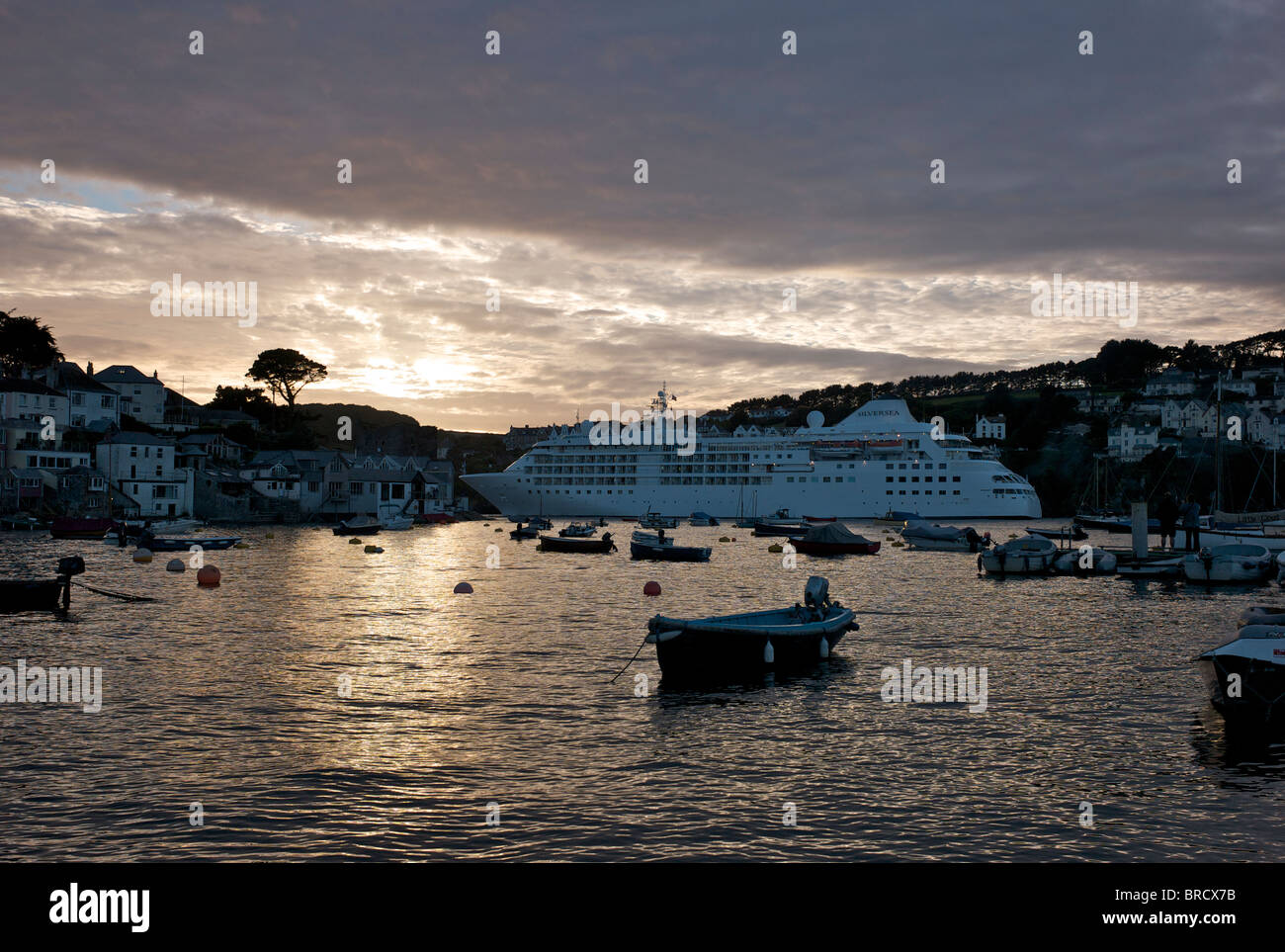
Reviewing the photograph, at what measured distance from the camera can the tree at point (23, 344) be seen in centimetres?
12631

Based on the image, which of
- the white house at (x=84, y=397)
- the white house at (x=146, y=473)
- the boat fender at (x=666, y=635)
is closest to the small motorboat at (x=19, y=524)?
the white house at (x=146, y=473)

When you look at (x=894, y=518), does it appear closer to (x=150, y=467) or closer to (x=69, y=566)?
(x=150, y=467)

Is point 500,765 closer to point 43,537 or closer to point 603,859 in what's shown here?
point 603,859

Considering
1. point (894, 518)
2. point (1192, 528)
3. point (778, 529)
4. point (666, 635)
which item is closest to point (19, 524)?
point (778, 529)

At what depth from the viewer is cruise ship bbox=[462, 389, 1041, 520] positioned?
15125 cm

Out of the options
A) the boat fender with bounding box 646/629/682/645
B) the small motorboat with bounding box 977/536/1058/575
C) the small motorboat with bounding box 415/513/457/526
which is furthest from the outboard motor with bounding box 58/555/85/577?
the small motorboat with bounding box 415/513/457/526

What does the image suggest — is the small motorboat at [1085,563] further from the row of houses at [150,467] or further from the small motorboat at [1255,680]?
the row of houses at [150,467]

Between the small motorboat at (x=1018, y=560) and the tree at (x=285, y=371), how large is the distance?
6209 inches

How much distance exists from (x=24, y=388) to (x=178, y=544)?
52.4 meters

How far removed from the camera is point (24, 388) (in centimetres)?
11738

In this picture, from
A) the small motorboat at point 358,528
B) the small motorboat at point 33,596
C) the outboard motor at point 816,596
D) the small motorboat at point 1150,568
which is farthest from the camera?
the small motorboat at point 358,528
